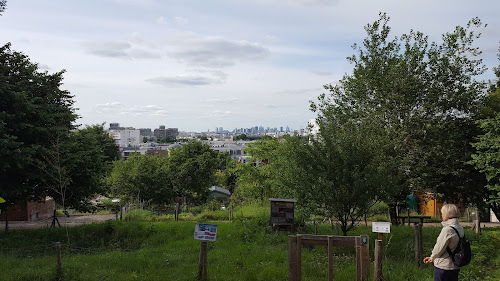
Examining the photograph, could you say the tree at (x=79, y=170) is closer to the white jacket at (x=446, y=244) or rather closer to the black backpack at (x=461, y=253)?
the white jacket at (x=446, y=244)

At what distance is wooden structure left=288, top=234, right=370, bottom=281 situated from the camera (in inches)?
367

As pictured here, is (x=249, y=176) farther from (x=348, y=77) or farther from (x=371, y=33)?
(x=371, y=33)

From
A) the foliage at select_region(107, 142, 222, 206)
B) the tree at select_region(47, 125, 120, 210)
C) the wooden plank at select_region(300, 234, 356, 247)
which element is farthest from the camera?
the foliage at select_region(107, 142, 222, 206)

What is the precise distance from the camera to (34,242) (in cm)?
1689

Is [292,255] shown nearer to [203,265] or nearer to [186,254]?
[203,265]

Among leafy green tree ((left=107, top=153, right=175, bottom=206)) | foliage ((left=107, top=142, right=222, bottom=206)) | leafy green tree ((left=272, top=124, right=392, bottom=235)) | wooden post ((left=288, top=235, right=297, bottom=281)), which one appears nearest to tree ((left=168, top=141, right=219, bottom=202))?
Answer: foliage ((left=107, top=142, right=222, bottom=206))

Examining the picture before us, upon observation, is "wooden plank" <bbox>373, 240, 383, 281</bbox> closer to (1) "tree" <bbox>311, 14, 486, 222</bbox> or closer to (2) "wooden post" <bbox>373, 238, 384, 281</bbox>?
(2) "wooden post" <bbox>373, 238, 384, 281</bbox>

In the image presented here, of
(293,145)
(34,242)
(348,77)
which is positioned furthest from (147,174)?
(293,145)

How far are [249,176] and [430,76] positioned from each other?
55.0 feet

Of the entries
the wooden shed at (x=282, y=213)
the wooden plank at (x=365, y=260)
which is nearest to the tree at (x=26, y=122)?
the wooden shed at (x=282, y=213)

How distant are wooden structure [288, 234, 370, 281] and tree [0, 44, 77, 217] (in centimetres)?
1182

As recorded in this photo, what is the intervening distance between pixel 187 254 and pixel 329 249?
644cm

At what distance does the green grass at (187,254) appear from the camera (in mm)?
10977

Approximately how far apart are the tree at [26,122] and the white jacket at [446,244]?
49.1 ft
